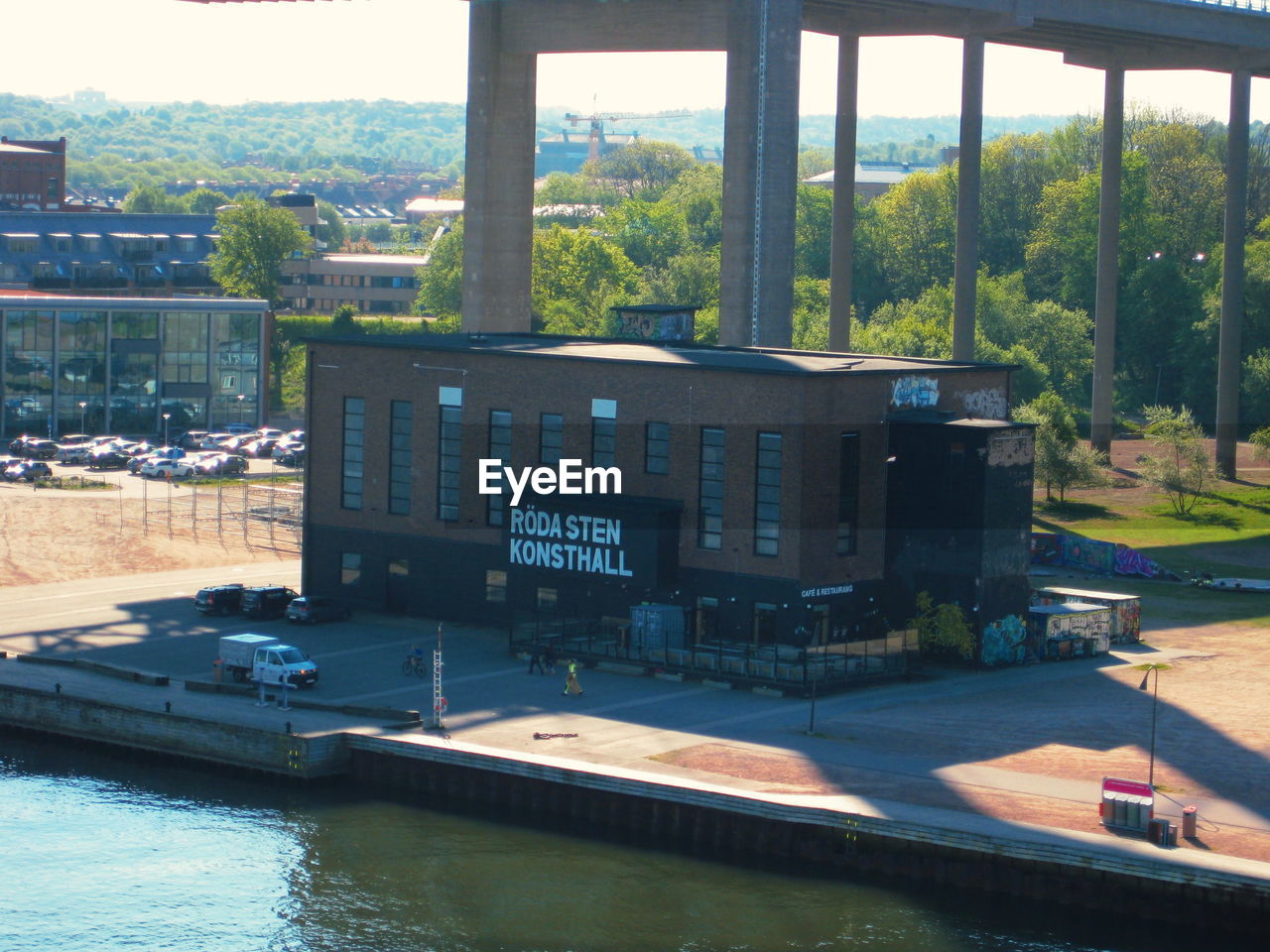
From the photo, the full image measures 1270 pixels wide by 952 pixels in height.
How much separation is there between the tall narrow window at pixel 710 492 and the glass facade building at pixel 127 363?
74.6 meters

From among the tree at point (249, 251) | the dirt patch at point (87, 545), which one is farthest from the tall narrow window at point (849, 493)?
the tree at point (249, 251)

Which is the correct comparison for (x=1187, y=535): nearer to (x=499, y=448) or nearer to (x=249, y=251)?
(x=499, y=448)

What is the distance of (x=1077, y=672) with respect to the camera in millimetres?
63031

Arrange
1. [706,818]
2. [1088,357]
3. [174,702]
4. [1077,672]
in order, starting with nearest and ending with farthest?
[706,818] → [174,702] → [1077,672] → [1088,357]

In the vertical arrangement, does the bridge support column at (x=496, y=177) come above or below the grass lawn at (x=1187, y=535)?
above

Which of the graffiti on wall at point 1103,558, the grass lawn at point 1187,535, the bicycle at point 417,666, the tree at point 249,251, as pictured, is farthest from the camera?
the tree at point 249,251

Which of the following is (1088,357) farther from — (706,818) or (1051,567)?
(706,818)

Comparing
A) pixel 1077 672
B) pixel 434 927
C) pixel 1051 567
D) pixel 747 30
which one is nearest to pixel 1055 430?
pixel 1051 567

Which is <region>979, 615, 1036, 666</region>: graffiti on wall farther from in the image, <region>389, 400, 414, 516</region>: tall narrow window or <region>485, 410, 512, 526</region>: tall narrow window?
<region>389, 400, 414, 516</region>: tall narrow window

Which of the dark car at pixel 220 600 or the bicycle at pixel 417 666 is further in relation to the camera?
the dark car at pixel 220 600

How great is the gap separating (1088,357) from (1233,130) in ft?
106

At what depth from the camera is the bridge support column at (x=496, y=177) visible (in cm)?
9869

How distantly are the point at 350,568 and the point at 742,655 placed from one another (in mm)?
18278

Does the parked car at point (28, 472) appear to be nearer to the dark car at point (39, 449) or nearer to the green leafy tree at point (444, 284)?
the dark car at point (39, 449)
